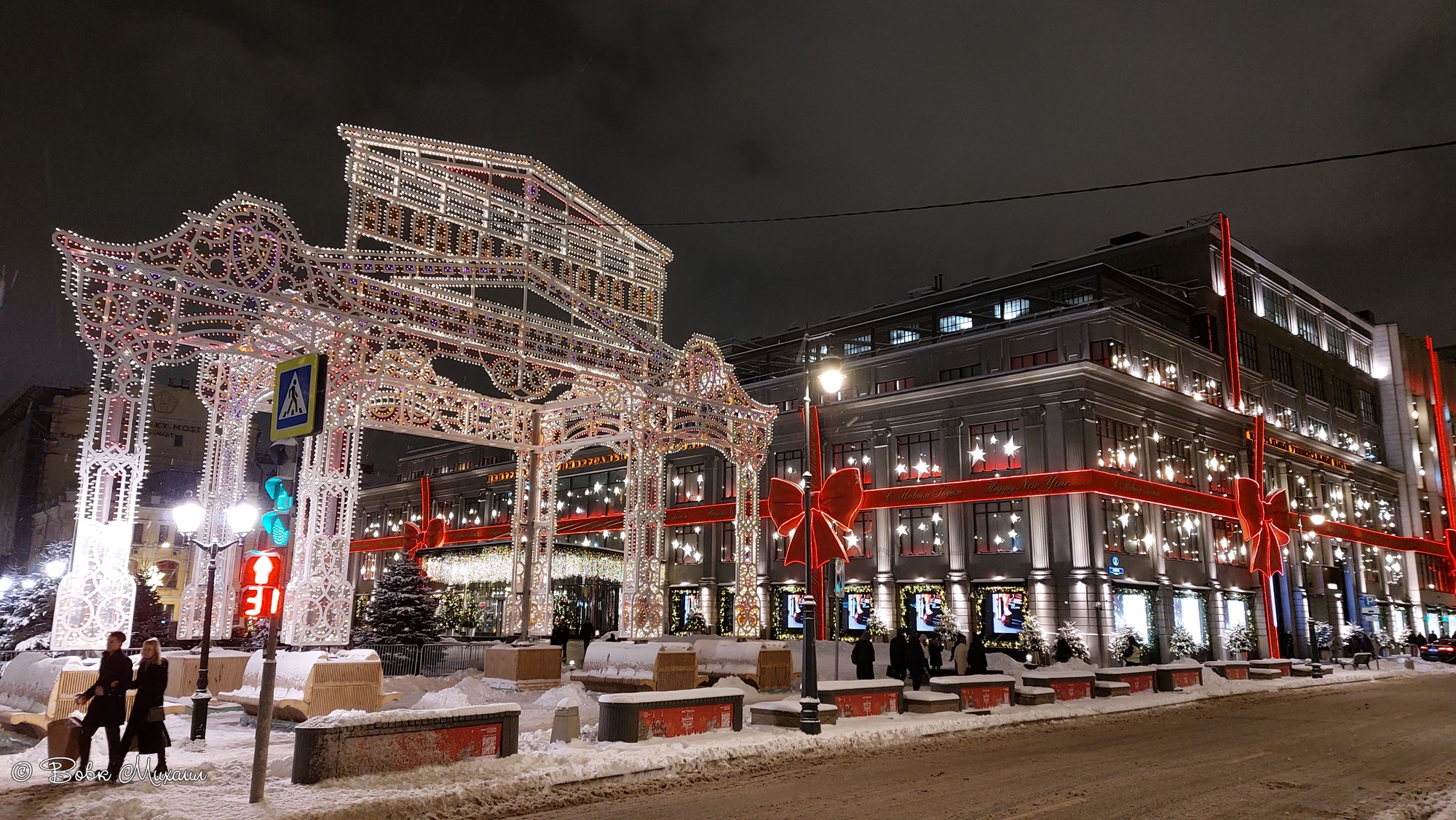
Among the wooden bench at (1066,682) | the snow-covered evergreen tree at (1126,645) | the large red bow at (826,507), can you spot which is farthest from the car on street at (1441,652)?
the large red bow at (826,507)

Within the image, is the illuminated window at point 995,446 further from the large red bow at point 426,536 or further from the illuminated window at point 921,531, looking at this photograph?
the large red bow at point 426,536

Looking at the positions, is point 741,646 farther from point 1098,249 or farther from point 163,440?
point 163,440

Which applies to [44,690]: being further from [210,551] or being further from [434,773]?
[434,773]

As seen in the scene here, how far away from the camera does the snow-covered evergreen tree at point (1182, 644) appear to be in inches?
1671

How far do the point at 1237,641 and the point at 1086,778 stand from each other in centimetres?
4004

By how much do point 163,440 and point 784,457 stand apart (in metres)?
51.8

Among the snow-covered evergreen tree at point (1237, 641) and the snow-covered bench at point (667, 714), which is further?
the snow-covered evergreen tree at point (1237, 641)

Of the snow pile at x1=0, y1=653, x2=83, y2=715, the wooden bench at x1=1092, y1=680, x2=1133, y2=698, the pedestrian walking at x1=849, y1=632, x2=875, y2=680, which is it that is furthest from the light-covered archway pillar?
the wooden bench at x1=1092, y1=680, x2=1133, y2=698

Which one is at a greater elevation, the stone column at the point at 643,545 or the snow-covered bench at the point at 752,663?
the stone column at the point at 643,545

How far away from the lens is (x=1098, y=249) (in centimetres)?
6050

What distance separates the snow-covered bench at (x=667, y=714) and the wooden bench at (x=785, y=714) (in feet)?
3.19

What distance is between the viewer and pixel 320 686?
14664mm

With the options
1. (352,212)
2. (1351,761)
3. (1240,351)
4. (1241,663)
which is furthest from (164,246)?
(1240,351)

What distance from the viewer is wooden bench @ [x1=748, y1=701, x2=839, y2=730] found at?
51.8 ft
